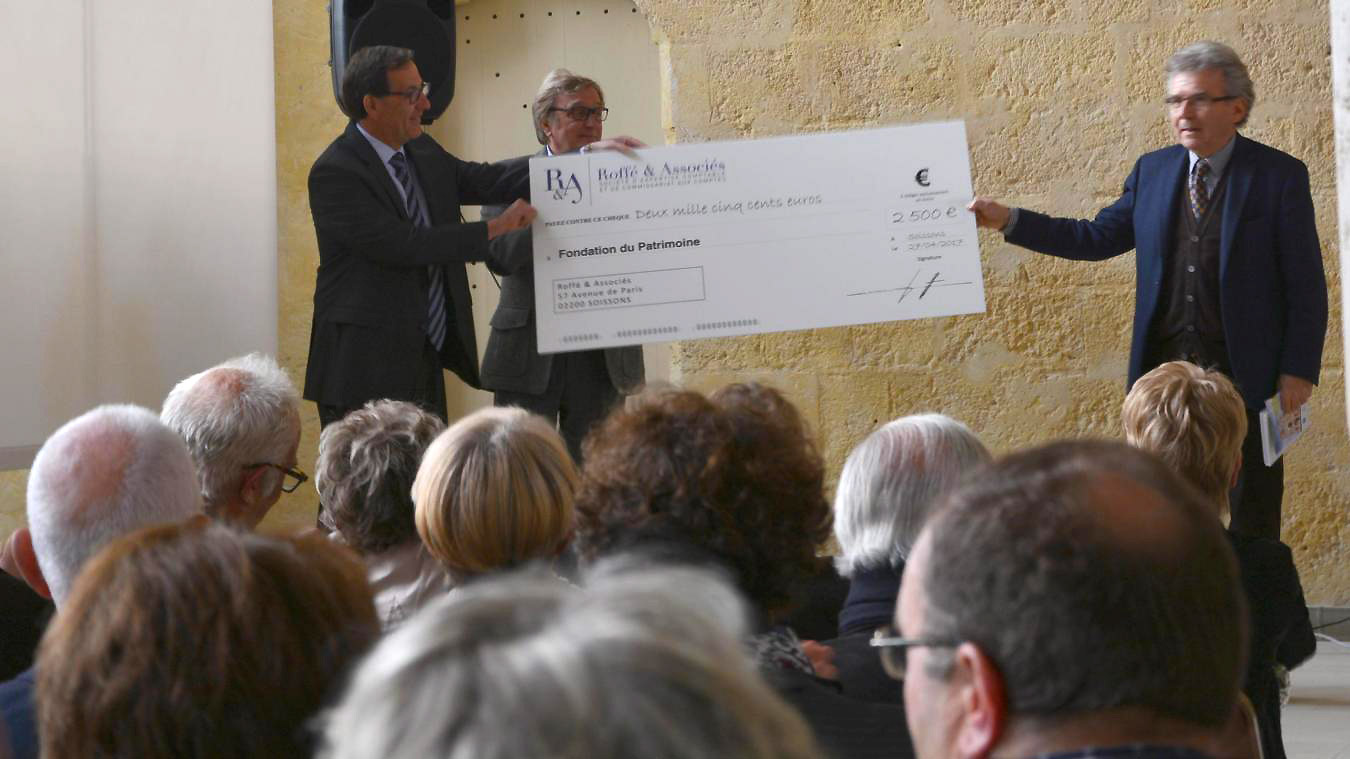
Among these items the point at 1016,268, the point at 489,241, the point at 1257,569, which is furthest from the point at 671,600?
the point at 1016,268

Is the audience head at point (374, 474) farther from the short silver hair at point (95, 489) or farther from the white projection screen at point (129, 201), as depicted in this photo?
the white projection screen at point (129, 201)

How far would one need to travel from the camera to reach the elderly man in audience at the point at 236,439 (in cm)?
279

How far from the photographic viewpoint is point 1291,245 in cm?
454

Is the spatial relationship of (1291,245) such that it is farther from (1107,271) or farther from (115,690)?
(115,690)

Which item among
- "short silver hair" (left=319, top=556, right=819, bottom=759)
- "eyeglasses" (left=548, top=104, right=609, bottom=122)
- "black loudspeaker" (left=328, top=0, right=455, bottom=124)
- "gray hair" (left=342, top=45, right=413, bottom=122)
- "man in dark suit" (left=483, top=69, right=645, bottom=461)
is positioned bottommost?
"short silver hair" (left=319, top=556, right=819, bottom=759)

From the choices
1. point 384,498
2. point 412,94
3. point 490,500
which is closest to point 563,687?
point 490,500

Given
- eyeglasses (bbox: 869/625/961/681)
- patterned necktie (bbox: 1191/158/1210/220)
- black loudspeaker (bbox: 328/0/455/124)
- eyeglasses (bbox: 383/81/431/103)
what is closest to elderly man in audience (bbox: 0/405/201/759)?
eyeglasses (bbox: 869/625/961/681)

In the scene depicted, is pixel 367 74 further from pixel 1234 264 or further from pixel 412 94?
pixel 1234 264

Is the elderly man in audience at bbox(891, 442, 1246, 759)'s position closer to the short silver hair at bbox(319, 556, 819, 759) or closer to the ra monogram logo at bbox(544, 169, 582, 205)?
the short silver hair at bbox(319, 556, 819, 759)

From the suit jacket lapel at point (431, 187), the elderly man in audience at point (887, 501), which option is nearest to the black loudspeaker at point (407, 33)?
the suit jacket lapel at point (431, 187)

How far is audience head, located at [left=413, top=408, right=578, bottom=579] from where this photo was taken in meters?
2.18

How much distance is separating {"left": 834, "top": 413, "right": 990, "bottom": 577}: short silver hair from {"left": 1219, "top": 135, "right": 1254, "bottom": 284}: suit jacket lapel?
2.46 m

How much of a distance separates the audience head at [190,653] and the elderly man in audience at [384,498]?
3.72ft

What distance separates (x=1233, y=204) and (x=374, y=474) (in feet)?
9.52
